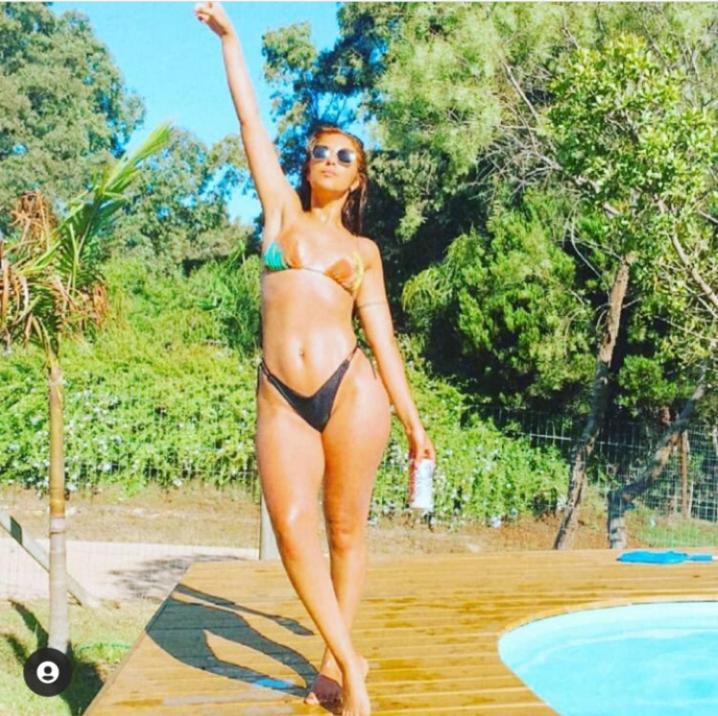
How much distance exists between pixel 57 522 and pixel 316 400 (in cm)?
342

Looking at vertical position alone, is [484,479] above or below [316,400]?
below

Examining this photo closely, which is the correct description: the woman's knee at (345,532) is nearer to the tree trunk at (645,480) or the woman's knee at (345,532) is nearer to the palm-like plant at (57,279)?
the palm-like plant at (57,279)

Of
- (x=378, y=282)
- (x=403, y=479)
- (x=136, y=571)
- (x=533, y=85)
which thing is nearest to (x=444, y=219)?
(x=533, y=85)

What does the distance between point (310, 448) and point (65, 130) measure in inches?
911

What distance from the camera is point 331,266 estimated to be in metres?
3.01

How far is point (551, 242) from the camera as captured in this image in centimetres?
1144

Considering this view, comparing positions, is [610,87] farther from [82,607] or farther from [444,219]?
[444,219]

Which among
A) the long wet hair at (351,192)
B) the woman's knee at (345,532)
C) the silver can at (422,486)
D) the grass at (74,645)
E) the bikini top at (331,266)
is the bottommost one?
the grass at (74,645)

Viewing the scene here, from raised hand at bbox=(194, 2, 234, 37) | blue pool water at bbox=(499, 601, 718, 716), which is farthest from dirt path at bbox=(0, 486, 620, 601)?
raised hand at bbox=(194, 2, 234, 37)

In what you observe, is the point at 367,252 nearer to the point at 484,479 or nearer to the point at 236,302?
the point at 484,479

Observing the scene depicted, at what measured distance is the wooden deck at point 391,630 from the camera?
316 cm

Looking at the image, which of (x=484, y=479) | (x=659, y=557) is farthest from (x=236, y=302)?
(x=659, y=557)

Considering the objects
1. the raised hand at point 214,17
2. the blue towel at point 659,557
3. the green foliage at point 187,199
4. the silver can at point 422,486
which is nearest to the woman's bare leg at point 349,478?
the silver can at point 422,486

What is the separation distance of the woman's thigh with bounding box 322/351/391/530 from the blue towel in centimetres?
329
